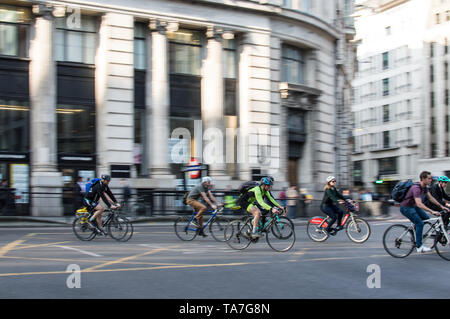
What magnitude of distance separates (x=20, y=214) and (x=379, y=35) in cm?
5904

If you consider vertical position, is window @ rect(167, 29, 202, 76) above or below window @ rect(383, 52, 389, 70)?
below

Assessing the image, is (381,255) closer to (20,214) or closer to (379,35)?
→ (20,214)

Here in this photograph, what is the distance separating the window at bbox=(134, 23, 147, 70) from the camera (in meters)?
27.9

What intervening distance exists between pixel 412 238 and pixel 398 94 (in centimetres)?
5900

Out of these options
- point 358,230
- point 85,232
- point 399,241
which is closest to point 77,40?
point 85,232

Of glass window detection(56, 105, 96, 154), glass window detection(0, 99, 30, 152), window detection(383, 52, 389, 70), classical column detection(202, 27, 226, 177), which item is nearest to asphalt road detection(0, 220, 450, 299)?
glass window detection(0, 99, 30, 152)

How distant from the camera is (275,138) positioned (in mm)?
30781

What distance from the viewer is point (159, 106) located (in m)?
27.6

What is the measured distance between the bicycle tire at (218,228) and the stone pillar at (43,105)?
36.8ft

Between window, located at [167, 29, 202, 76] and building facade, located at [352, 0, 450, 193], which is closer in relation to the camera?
window, located at [167, 29, 202, 76]

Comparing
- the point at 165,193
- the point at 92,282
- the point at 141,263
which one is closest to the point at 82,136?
the point at 165,193

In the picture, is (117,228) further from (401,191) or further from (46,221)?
(401,191)

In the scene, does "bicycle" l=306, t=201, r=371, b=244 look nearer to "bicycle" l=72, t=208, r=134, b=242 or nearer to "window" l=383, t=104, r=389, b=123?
"bicycle" l=72, t=208, r=134, b=242

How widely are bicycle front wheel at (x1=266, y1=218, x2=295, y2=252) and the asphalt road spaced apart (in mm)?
231
